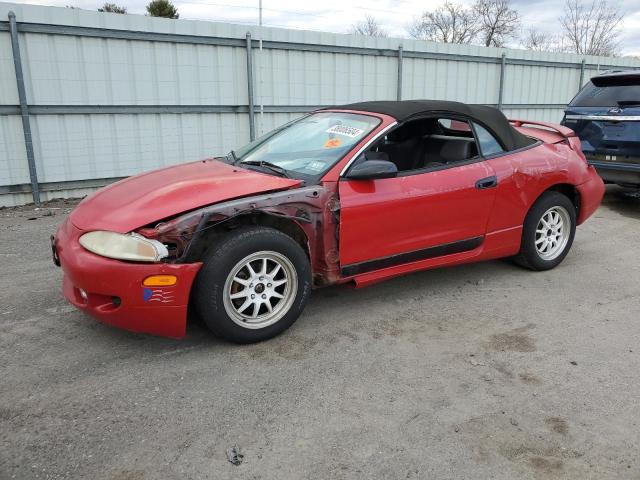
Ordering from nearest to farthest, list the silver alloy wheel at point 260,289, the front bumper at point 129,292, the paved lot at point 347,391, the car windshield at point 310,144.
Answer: the paved lot at point 347,391
the front bumper at point 129,292
the silver alloy wheel at point 260,289
the car windshield at point 310,144

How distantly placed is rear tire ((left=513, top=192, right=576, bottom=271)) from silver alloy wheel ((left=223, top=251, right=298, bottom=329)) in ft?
7.76

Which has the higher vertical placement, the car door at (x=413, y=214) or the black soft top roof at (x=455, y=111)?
the black soft top roof at (x=455, y=111)

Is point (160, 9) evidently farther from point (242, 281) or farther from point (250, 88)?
point (242, 281)

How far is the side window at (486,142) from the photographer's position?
4.46 metres

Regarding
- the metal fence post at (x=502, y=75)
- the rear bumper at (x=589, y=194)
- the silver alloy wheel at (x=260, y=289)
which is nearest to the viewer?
the silver alloy wheel at (x=260, y=289)

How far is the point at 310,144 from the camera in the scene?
4145mm

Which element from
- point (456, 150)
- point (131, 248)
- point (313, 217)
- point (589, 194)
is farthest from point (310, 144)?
point (589, 194)

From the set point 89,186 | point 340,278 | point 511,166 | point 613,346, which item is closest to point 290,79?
point 89,186

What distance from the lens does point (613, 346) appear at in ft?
11.5

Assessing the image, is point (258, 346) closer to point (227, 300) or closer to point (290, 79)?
point (227, 300)

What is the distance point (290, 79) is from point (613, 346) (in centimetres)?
740

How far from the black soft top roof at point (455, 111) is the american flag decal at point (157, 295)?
2.12m

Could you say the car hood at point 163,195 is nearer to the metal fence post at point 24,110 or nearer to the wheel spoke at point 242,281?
the wheel spoke at point 242,281

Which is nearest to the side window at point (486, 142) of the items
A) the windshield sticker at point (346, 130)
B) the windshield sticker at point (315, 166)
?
the windshield sticker at point (346, 130)
